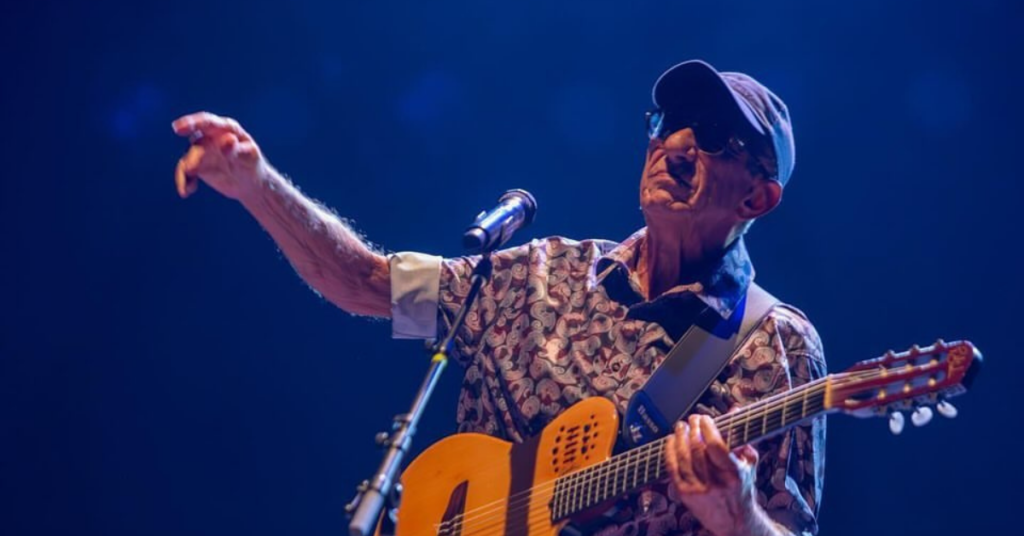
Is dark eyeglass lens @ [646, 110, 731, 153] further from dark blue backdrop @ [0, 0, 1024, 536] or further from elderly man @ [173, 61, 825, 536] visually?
dark blue backdrop @ [0, 0, 1024, 536]

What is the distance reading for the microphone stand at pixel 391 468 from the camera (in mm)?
2441

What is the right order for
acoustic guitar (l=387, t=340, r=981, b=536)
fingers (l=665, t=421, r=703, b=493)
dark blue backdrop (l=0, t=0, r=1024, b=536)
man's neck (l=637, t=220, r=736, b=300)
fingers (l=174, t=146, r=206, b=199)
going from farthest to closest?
dark blue backdrop (l=0, t=0, r=1024, b=536), man's neck (l=637, t=220, r=736, b=300), fingers (l=174, t=146, r=206, b=199), fingers (l=665, t=421, r=703, b=493), acoustic guitar (l=387, t=340, r=981, b=536)

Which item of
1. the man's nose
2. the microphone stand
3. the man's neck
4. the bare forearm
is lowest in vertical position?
the microphone stand

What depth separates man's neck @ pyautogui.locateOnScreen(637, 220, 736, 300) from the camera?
11.1ft

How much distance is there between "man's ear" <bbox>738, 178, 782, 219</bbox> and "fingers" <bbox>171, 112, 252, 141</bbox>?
5.09 feet

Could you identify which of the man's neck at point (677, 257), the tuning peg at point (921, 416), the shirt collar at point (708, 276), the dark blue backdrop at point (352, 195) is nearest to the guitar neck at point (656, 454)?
the tuning peg at point (921, 416)

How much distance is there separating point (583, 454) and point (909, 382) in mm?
892

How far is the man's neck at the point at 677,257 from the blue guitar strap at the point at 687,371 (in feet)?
0.73

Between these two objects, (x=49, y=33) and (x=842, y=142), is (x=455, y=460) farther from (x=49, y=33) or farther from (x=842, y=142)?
(x=49, y=33)

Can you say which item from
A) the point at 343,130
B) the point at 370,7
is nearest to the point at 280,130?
the point at 343,130

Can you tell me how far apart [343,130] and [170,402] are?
5.28ft

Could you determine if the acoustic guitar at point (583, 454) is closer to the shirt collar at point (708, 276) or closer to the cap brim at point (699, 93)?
the shirt collar at point (708, 276)

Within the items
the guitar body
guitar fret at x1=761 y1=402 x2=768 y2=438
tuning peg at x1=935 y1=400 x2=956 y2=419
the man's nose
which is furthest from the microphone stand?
tuning peg at x1=935 y1=400 x2=956 y2=419

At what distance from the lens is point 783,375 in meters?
3.04
